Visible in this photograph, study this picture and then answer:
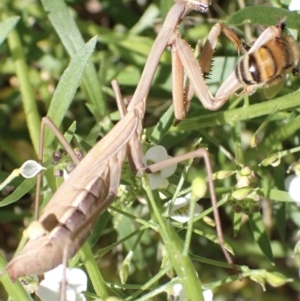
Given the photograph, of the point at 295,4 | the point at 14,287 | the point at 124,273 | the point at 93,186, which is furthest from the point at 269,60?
the point at 14,287

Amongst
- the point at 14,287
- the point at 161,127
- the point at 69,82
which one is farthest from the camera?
the point at 161,127

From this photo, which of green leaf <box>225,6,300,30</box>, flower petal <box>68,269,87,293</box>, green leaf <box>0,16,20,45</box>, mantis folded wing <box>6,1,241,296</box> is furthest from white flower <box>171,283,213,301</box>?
green leaf <box>0,16,20,45</box>

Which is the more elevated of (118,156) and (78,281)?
(118,156)

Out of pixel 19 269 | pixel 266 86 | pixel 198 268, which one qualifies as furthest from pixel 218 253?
pixel 19 269

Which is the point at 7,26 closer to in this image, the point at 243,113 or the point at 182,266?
the point at 243,113

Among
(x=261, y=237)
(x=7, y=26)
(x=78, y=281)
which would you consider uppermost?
(x=7, y=26)

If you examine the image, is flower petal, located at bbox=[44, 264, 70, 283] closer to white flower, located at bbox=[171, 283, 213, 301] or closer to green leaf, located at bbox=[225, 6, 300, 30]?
white flower, located at bbox=[171, 283, 213, 301]

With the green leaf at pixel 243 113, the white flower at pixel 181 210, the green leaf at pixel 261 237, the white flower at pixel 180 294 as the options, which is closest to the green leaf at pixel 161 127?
the green leaf at pixel 243 113
